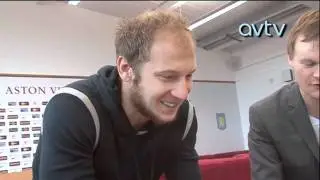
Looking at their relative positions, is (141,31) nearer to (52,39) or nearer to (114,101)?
(114,101)

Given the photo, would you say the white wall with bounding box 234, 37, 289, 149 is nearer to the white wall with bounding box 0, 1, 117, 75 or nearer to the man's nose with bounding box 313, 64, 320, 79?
the white wall with bounding box 0, 1, 117, 75

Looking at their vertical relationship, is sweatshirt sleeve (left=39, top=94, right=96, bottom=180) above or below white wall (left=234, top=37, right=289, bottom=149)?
below

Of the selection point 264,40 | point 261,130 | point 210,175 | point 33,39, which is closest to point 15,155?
point 33,39

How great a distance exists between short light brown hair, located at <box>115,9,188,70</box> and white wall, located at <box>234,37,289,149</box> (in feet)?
15.4

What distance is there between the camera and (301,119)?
42.3 inches

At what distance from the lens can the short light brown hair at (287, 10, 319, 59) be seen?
876 mm

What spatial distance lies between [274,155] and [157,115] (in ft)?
1.39

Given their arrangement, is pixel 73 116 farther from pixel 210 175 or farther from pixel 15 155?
pixel 15 155

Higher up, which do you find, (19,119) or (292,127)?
(19,119)

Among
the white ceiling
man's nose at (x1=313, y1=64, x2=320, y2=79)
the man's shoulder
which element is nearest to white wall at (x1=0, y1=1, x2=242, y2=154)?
the white ceiling

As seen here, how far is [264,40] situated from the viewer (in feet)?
18.6

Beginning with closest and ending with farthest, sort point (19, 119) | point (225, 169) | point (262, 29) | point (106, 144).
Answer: point (106, 144) < point (225, 169) < point (19, 119) < point (262, 29)

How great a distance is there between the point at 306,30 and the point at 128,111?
Answer: 0.48m

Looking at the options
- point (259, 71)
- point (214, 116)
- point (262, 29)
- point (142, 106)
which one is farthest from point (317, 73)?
point (259, 71)
